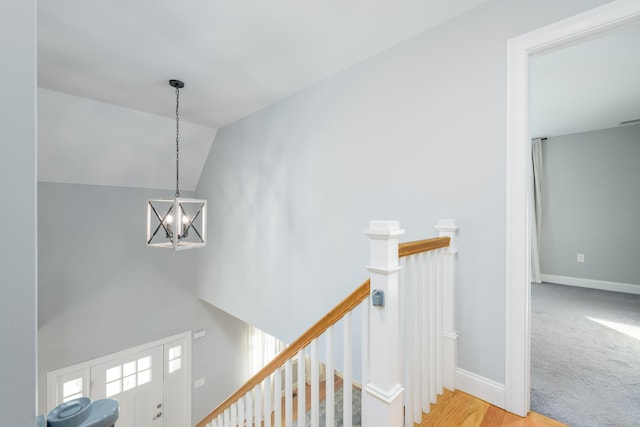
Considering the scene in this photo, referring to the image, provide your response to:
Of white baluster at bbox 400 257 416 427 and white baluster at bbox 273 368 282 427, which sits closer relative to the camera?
white baluster at bbox 400 257 416 427

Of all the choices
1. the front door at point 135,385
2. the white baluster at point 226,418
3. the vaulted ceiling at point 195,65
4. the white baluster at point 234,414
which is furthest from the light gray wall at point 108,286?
the white baluster at point 234,414

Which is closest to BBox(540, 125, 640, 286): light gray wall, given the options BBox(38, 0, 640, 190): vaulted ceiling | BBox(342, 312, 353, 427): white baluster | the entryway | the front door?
BBox(38, 0, 640, 190): vaulted ceiling

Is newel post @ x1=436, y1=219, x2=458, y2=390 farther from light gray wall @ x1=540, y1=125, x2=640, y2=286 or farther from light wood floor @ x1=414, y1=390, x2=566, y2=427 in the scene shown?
light gray wall @ x1=540, y1=125, x2=640, y2=286

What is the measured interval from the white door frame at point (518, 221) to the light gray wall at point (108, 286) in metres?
4.86

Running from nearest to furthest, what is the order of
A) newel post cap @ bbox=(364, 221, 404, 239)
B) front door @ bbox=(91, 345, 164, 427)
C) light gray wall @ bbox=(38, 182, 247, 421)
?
newel post cap @ bbox=(364, 221, 404, 239)
light gray wall @ bbox=(38, 182, 247, 421)
front door @ bbox=(91, 345, 164, 427)

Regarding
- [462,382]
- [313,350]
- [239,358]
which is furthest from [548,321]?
[239,358]

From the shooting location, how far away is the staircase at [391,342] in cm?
123

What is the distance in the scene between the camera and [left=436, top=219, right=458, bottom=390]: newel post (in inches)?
71.8

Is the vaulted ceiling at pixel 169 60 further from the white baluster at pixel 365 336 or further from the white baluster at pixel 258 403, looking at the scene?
the white baluster at pixel 258 403

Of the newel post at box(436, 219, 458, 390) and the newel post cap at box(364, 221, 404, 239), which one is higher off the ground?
the newel post cap at box(364, 221, 404, 239)

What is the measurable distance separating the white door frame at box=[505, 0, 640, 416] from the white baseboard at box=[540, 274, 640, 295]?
→ 3.86 m

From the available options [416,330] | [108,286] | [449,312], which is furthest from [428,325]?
[108,286]

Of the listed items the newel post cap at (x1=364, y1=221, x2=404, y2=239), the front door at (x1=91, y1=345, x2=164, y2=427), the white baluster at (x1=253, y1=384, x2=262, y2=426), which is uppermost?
the newel post cap at (x1=364, y1=221, x2=404, y2=239)

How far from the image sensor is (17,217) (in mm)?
481
